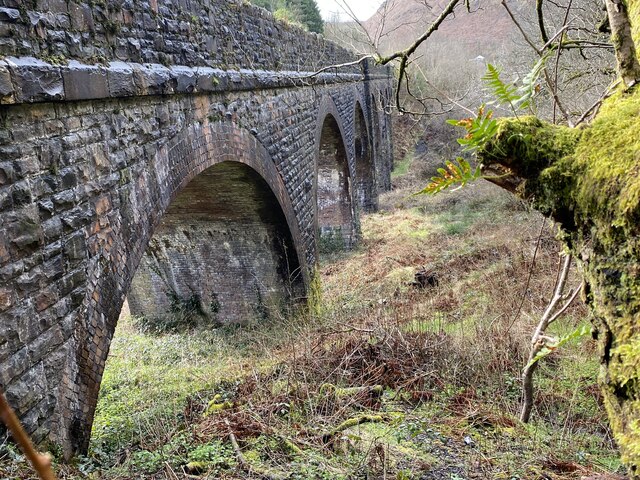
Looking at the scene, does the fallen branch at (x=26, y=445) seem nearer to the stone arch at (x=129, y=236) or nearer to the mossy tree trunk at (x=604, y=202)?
the mossy tree trunk at (x=604, y=202)

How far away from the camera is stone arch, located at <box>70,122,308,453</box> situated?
3.38 metres

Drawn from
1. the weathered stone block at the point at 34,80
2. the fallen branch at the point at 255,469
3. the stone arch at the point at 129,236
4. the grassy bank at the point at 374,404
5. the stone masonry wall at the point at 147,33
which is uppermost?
the stone masonry wall at the point at 147,33

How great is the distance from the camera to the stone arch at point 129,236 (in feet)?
11.1

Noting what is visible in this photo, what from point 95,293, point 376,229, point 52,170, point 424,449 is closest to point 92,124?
point 52,170

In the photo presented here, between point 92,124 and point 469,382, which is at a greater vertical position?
point 92,124

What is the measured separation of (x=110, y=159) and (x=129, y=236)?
60 cm

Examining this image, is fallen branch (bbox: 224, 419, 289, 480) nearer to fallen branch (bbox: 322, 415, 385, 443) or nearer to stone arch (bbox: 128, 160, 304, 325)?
fallen branch (bbox: 322, 415, 385, 443)

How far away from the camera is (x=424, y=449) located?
344 centimetres

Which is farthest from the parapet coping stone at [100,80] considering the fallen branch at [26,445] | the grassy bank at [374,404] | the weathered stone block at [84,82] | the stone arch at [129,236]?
the fallen branch at [26,445]

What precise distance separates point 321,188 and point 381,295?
6783 millimetres

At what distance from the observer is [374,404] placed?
13.8ft

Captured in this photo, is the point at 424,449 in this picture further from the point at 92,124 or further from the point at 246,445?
the point at 92,124

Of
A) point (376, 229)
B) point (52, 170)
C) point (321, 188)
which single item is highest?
point (52, 170)

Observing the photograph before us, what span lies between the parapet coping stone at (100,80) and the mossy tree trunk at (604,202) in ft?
8.06
